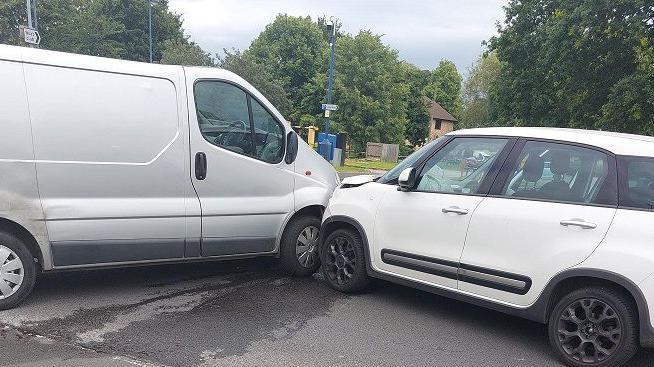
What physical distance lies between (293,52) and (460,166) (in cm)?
5712

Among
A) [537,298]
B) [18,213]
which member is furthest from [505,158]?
[18,213]

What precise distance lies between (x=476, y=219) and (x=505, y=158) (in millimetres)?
581

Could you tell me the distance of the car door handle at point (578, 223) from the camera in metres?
3.83

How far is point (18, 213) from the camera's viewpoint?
176 inches

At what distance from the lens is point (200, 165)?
17.1 feet

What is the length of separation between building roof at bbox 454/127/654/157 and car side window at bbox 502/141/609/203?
0.24ft

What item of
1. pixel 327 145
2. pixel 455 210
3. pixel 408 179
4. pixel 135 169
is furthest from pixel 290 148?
pixel 327 145

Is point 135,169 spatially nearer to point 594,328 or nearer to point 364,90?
point 594,328

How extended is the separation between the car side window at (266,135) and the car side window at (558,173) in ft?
8.12

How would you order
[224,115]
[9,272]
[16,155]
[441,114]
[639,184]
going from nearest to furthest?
1. [639,184]
2. [16,155]
3. [9,272]
4. [224,115]
5. [441,114]

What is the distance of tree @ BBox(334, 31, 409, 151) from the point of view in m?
48.6

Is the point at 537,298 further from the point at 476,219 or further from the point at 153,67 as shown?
the point at 153,67

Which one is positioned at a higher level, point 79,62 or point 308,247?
point 79,62

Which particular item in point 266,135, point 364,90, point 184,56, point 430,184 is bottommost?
point 430,184
